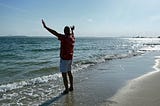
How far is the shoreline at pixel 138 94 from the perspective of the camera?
24.0 feet

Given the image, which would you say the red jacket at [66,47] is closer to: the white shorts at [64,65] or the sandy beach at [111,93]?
the white shorts at [64,65]

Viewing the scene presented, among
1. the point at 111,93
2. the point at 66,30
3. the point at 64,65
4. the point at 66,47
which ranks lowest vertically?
the point at 111,93

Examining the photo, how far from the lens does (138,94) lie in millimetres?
8359

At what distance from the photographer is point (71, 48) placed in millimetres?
9031

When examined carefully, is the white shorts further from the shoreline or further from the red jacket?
the shoreline

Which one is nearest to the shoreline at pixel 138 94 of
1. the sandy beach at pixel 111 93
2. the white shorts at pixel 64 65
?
the sandy beach at pixel 111 93

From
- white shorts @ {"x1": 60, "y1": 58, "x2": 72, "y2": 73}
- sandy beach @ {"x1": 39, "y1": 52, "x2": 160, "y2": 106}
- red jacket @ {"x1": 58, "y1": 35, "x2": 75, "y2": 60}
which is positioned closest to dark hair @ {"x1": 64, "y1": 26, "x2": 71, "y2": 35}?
red jacket @ {"x1": 58, "y1": 35, "x2": 75, "y2": 60}

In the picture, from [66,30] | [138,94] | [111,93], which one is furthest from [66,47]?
[138,94]

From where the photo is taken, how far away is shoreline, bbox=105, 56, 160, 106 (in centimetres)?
733

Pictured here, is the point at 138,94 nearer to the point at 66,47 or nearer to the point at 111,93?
the point at 111,93

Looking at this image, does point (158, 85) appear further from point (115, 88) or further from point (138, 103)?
point (138, 103)

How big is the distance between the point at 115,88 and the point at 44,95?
2467 millimetres

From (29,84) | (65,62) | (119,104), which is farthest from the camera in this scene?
(29,84)

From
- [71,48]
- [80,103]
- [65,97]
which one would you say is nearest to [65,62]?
[71,48]
